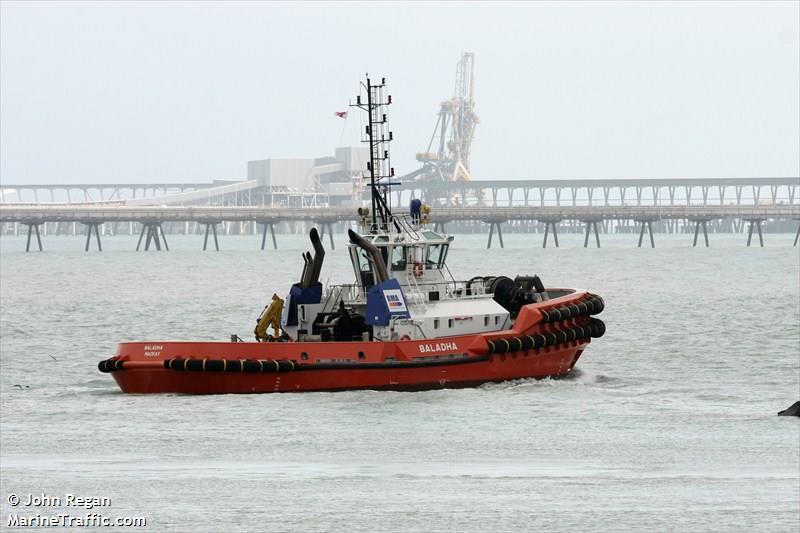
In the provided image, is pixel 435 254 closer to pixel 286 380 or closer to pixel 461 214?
pixel 286 380

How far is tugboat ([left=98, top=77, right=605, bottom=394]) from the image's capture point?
3162 cm

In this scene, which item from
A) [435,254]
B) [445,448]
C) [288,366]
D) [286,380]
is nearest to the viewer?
[445,448]

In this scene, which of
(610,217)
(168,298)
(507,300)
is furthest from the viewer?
(610,217)

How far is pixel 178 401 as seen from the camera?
103 ft

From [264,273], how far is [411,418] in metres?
78.6

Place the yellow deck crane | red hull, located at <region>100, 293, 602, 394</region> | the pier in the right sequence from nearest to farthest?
red hull, located at <region>100, 293, 602, 394</region> < the yellow deck crane < the pier

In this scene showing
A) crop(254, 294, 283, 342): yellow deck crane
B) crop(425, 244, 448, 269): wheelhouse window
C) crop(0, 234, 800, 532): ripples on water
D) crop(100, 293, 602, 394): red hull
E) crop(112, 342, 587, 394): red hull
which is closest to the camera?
crop(0, 234, 800, 532): ripples on water

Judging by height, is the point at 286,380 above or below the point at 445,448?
above

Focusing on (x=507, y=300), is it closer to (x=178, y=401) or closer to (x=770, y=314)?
(x=178, y=401)

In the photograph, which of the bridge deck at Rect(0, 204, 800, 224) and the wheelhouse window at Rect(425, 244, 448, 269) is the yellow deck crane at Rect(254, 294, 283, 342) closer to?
the wheelhouse window at Rect(425, 244, 448, 269)

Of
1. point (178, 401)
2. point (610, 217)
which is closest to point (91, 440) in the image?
point (178, 401)

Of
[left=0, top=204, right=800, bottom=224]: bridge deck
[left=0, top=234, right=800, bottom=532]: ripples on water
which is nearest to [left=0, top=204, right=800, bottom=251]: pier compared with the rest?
[left=0, top=204, right=800, bottom=224]: bridge deck

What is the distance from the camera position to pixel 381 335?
32375 millimetres

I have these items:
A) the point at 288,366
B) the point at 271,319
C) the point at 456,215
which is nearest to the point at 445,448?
the point at 288,366
